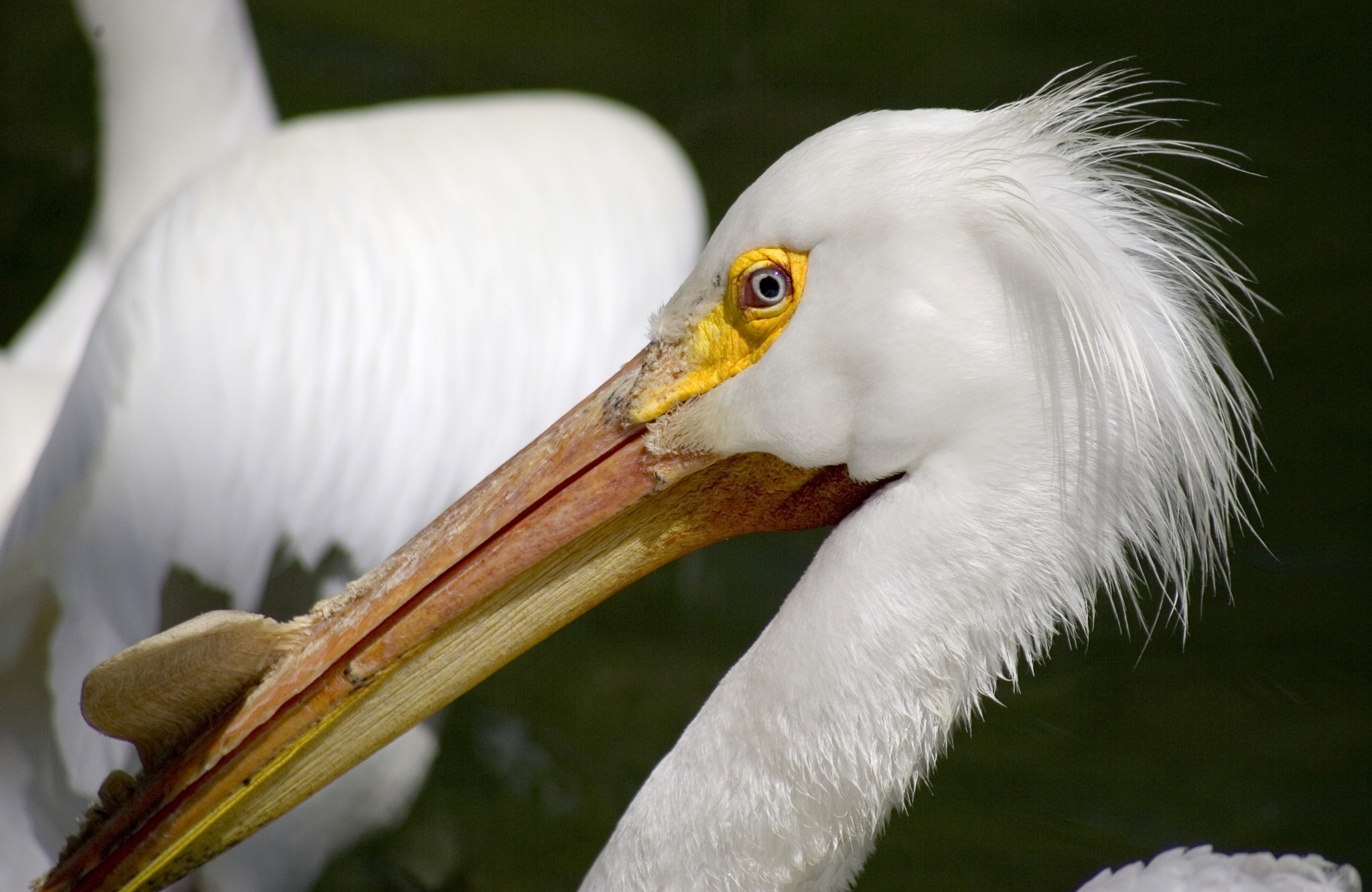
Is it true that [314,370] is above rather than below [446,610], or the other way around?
above

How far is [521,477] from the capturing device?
1293mm

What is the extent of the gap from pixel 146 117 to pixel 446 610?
1.44 meters

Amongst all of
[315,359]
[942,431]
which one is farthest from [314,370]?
[942,431]

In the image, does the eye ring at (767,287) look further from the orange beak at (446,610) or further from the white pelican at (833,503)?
the orange beak at (446,610)

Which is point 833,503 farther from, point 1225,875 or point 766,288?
point 1225,875

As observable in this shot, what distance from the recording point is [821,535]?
3127mm

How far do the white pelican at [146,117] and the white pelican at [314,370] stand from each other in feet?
1.17

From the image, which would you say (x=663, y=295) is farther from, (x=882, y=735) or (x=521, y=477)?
(x=882, y=735)

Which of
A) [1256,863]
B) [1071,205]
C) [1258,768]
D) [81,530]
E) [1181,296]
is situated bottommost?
[1258,768]

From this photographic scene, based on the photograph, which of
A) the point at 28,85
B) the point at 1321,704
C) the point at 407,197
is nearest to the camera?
the point at 407,197

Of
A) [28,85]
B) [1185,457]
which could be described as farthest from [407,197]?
[28,85]

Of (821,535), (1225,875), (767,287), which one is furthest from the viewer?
(821,535)

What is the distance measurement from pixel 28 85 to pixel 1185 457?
4.18 m

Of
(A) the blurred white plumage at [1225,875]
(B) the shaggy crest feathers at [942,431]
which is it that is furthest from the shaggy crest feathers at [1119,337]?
(A) the blurred white plumage at [1225,875]
